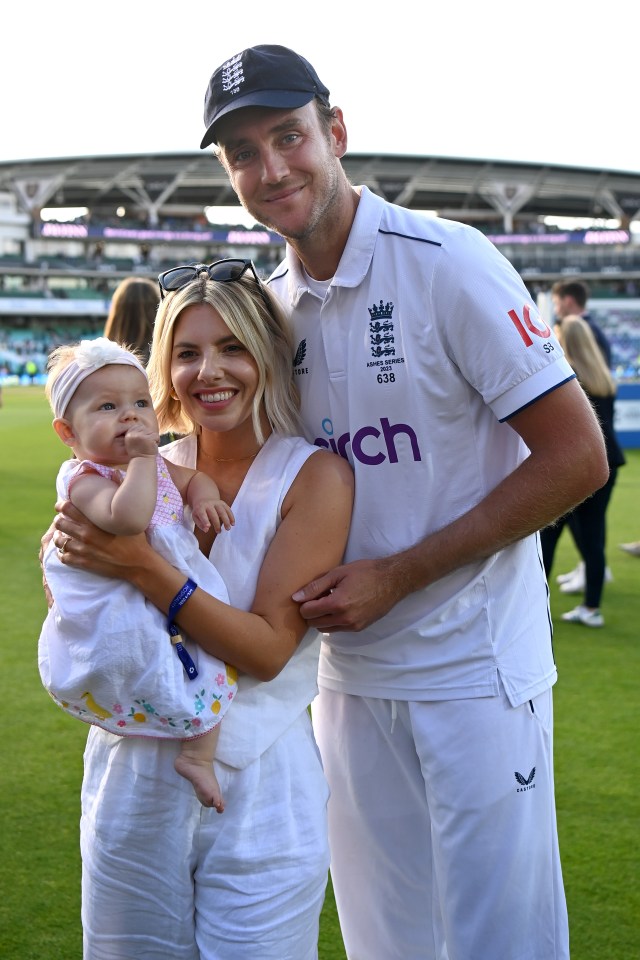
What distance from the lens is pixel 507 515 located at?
219 cm

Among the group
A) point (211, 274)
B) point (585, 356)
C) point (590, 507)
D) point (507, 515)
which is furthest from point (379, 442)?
point (585, 356)

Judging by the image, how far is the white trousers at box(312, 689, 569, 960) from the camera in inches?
89.0

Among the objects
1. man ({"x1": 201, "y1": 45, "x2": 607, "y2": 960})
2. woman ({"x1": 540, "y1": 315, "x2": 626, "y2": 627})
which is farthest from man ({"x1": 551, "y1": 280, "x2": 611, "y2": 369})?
man ({"x1": 201, "y1": 45, "x2": 607, "y2": 960})

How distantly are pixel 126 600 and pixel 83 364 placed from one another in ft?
1.80

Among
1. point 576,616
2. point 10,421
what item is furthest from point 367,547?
point 10,421

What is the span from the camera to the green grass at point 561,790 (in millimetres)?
3166

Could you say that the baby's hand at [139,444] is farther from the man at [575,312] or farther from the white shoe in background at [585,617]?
the man at [575,312]

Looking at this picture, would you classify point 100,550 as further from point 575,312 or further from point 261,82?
point 575,312

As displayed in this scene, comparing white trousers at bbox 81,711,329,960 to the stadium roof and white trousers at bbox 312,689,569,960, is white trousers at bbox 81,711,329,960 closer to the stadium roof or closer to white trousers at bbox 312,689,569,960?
white trousers at bbox 312,689,569,960

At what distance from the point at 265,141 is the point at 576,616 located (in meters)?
5.07

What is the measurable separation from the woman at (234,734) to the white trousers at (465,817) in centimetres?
32

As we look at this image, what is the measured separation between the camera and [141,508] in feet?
6.52

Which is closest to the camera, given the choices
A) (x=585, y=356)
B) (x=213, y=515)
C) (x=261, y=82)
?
(x=213, y=515)

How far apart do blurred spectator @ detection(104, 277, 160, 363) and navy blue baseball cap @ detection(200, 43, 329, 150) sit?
3.13m
